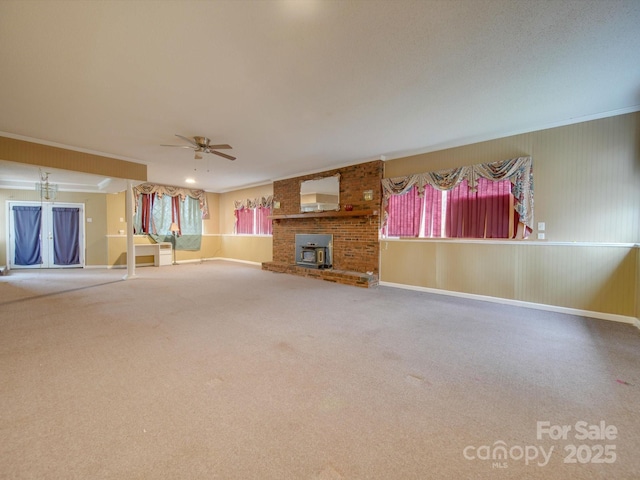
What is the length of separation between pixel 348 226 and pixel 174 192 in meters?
6.13

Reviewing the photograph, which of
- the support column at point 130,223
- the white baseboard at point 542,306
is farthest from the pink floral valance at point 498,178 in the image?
the support column at point 130,223

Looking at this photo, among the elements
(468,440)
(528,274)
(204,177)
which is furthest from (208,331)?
(204,177)

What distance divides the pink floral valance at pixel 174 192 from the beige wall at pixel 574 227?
8.16m

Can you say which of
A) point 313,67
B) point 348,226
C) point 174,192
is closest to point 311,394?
point 313,67

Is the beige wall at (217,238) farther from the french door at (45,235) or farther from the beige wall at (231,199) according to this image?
the french door at (45,235)

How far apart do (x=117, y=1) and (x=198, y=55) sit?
0.63m

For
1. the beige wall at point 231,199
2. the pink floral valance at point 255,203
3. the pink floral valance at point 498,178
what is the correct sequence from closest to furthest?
the pink floral valance at point 498,178, the pink floral valance at point 255,203, the beige wall at point 231,199

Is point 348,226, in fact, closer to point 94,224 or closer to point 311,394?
point 311,394

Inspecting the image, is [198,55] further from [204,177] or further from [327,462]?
[204,177]

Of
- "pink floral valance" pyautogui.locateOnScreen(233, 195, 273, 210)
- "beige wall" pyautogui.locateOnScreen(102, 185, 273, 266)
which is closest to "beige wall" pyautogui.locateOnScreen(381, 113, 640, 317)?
"pink floral valance" pyautogui.locateOnScreen(233, 195, 273, 210)

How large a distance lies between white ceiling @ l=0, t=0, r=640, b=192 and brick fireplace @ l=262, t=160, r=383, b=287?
5.44 feet

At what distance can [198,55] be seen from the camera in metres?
2.40

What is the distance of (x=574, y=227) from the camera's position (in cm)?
375

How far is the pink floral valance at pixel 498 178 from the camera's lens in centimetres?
401
